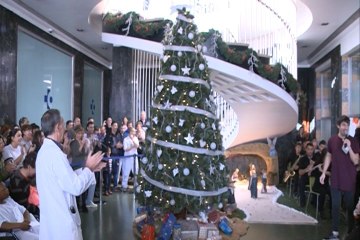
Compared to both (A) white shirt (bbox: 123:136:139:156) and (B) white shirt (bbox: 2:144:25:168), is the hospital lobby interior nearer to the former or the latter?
(A) white shirt (bbox: 123:136:139:156)

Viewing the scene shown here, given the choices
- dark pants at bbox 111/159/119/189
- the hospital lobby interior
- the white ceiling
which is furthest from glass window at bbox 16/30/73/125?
dark pants at bbox 111/159/119/189

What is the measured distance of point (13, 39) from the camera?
7887 millimetres

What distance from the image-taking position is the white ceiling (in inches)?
311

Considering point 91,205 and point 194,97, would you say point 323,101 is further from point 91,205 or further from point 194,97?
point 194,97

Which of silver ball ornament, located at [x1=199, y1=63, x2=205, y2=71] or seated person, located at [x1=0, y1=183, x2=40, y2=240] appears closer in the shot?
seated person, located at [x1=0, y1=183, x2=40, y2=240]

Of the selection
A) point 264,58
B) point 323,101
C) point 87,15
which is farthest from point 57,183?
point 323,101

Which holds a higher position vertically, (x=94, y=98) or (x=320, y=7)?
(x=320, y=7)

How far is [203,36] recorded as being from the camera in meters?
6.89

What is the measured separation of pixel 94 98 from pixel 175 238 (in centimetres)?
1004

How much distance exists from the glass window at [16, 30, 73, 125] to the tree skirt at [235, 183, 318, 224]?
4.82 metres

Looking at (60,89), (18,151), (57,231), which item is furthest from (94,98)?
(57,231)

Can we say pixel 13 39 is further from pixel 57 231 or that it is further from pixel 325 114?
pixel 325 114

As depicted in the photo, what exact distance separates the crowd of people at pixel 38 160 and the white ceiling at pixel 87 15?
2.38 m

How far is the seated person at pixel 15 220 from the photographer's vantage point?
3303mm
